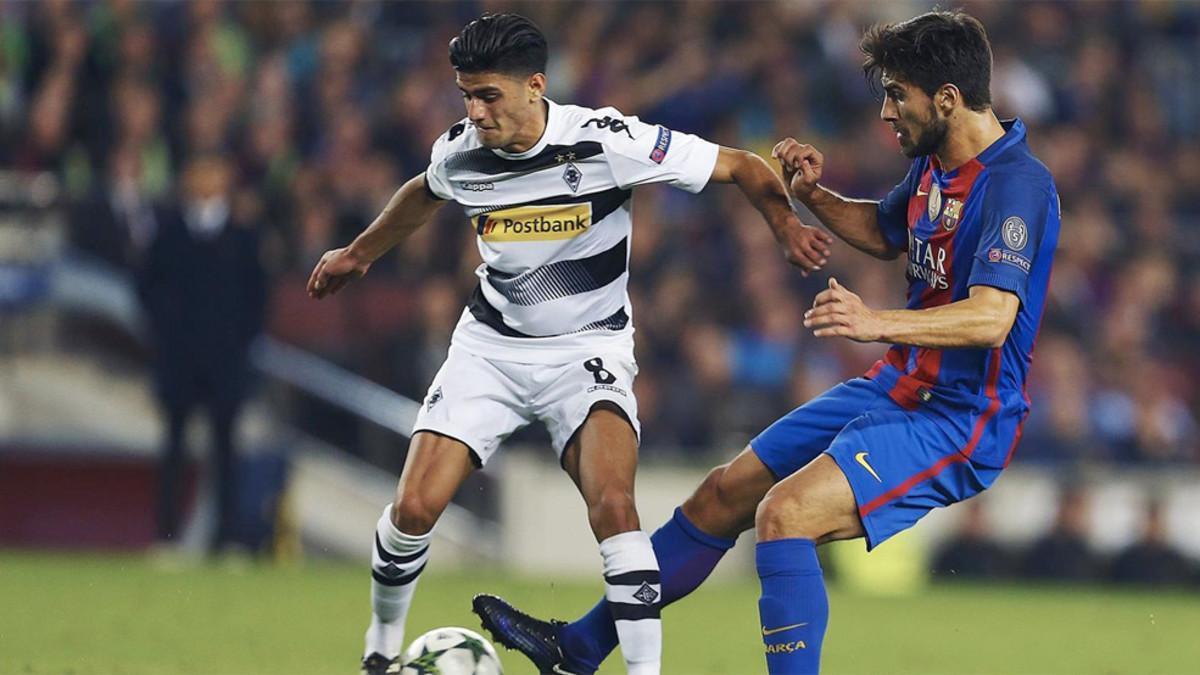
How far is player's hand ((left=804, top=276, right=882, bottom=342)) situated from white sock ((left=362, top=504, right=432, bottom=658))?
1.91 m

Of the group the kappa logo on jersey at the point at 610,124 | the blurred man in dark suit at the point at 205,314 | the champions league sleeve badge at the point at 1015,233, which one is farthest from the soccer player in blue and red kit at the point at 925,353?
the blurred man in dark suit at the point at 205,314

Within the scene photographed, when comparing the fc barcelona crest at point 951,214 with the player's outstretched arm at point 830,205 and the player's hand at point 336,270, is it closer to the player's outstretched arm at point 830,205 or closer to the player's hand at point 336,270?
the player's outstretched arm at point 830,205

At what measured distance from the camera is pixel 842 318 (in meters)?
5.34

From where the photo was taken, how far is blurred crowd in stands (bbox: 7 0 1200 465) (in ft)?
45.6

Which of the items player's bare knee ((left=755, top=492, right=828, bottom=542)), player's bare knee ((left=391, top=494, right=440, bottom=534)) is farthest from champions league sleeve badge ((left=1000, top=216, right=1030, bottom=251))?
player's bare knee ((left=391, top=494, right=440, bottom=534))

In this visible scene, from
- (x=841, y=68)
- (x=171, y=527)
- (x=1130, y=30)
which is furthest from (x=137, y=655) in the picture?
(x=1130, y=30)

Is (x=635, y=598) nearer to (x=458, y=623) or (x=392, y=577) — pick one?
(x=392, y=577)

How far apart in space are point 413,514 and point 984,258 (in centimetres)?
217

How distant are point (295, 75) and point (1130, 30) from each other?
27.3ft

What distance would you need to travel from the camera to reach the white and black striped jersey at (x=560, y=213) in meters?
6.66

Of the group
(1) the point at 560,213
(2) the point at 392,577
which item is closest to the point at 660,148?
(1) the point at 560,213

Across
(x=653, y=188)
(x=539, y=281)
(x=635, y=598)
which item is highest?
(x=539, y=281)

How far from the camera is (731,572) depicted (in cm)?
1424

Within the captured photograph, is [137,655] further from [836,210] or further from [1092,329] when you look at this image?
[1092,329]
